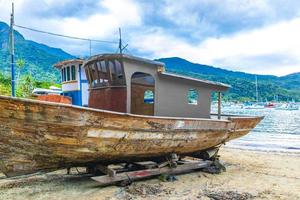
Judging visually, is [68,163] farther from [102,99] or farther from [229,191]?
[229,191]

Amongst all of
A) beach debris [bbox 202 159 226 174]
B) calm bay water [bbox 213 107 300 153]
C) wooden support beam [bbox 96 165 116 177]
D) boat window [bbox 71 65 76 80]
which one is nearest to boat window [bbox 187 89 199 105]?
beach debris [bbox 202 159 226 174]

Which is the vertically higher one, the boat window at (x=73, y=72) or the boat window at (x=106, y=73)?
the boat window at (x=73, y=72)

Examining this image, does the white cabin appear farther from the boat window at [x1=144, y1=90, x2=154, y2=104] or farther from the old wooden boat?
the old wooden boat

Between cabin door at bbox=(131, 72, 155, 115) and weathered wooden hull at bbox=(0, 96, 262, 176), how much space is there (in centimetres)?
116

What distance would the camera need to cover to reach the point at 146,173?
669 cm

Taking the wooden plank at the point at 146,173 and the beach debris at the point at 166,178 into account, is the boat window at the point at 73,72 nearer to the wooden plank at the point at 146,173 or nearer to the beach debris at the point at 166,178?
the wooden plank at the point at 146,173

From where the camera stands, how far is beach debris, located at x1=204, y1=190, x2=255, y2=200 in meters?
5.84

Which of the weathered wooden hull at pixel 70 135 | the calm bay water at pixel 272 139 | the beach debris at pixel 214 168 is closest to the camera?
the weathered wooden hull at pixel 70 135

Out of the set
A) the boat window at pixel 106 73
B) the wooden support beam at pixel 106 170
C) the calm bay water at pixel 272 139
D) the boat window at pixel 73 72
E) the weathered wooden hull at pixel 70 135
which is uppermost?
the boat window at pixel 73 72

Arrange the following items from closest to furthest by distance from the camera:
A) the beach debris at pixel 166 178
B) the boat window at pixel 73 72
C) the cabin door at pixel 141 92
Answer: the beach debris at pixel 166 178 → the cabin door at pixel 141 92 → the boat window at pixel 73 72

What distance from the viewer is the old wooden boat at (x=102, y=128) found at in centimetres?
523

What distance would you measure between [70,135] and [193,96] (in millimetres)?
3786

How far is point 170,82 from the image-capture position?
727cm

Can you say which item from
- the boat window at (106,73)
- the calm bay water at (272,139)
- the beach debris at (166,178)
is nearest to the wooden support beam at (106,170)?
the beach debris at (166,178)
